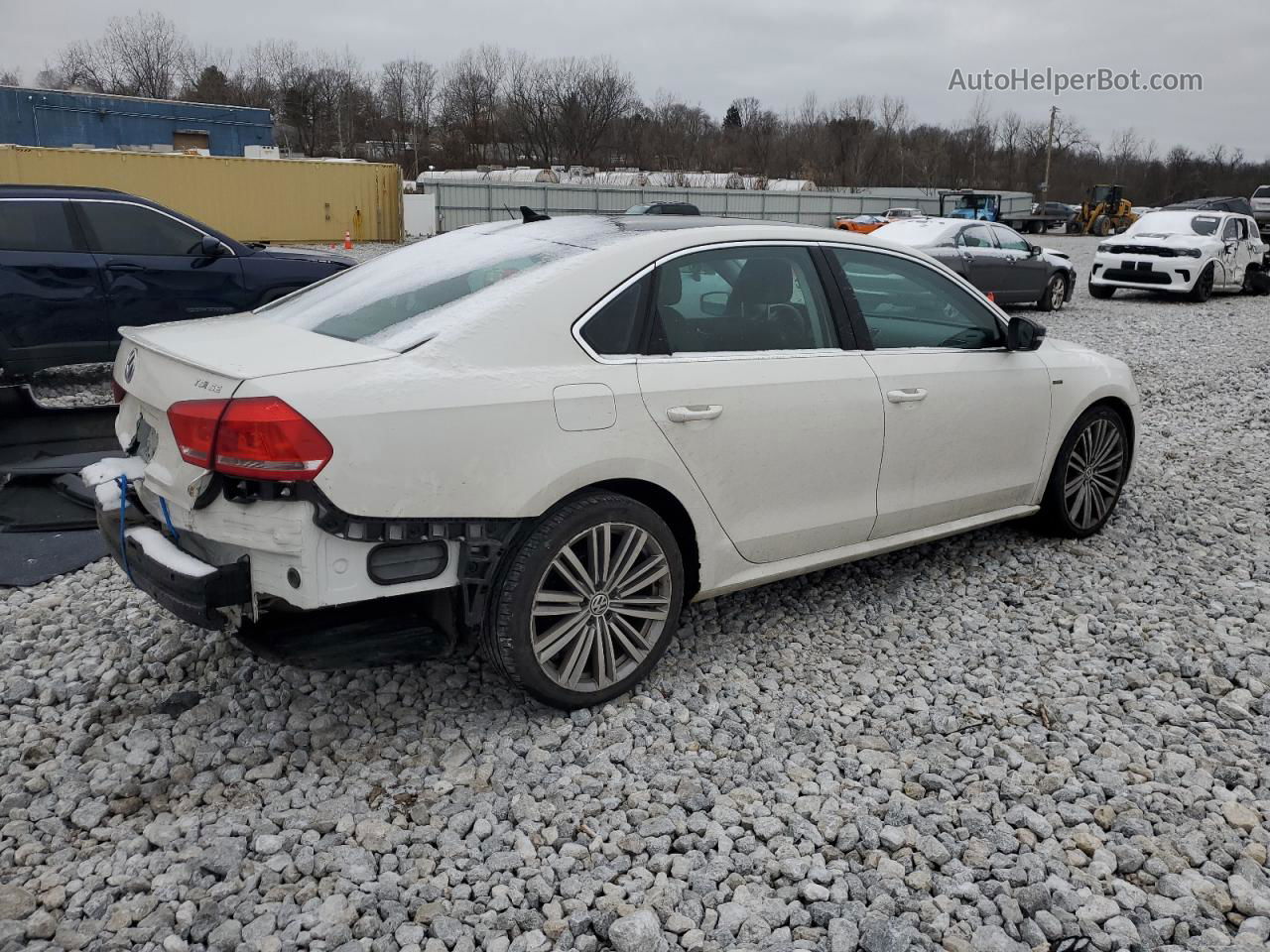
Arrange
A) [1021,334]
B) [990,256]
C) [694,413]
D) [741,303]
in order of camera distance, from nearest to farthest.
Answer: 1. [694,413]
2. [741,303]
3. [1021,334]
4. [990,256]

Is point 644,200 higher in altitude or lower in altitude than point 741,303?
higher

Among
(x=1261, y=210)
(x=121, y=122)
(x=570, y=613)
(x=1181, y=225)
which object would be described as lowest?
(x=570, y=613)

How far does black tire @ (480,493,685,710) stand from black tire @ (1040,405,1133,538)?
8.25 feet

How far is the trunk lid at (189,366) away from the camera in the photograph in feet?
10.0

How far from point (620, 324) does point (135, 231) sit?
7.14 metres

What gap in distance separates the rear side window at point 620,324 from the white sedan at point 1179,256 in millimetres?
17503

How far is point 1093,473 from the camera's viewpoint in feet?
17.9

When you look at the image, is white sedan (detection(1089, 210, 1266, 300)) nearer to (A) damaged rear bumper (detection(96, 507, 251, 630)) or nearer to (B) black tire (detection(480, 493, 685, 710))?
(B) black tire (detection(480, 493, 685, 710))

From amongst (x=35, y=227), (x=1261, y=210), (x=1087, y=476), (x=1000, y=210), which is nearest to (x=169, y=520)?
(x=1087, y=476)

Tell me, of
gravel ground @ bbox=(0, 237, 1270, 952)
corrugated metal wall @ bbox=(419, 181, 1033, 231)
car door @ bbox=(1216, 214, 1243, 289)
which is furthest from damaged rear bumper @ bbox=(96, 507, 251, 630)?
corrugated metal wall @ bbox=(419, 181, 1033, 231)

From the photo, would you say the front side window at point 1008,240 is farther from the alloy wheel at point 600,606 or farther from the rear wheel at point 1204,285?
the alloy wheel at point 600,606

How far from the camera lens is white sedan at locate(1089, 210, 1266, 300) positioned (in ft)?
Result: 60.3

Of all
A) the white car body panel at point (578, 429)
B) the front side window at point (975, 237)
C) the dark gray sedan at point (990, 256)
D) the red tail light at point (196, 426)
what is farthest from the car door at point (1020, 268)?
the red tail light at point (196, 426)

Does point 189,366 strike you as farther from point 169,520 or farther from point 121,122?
point 121,122
